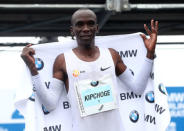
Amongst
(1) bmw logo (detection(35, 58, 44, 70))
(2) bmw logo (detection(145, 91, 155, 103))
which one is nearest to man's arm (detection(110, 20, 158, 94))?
(2) bmw logo (detection(145, 91, 155, 103))

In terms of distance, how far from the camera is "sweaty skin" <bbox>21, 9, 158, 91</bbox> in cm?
314

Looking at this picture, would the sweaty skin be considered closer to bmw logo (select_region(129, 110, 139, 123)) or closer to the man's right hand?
the man's right hand

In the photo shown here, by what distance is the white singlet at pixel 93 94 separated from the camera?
320 centimetres

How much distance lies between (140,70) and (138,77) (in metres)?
0.06

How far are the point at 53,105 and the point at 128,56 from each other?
0.81 m

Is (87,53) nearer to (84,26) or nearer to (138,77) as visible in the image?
(84,26)

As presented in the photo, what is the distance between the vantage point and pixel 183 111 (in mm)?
5051

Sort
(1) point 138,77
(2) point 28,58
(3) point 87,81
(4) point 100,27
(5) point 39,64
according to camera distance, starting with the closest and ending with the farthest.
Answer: (2) point 28,58
(3) point 87,81
(1) point 138,77
(5) point 39,64
(4) point 100,27

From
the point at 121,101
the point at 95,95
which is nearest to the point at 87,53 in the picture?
the point at 95,95

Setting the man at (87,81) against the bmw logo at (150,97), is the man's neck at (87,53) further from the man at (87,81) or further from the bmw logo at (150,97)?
the bmw logo at (150,97)

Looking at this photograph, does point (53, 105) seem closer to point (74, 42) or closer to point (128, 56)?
point (74, 42)

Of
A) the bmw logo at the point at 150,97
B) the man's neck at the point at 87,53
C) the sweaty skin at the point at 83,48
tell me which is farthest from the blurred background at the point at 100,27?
the man's neck at the point at 87,53

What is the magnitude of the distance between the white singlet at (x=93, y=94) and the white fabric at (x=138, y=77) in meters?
0.21

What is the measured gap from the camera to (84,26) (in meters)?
3.18
